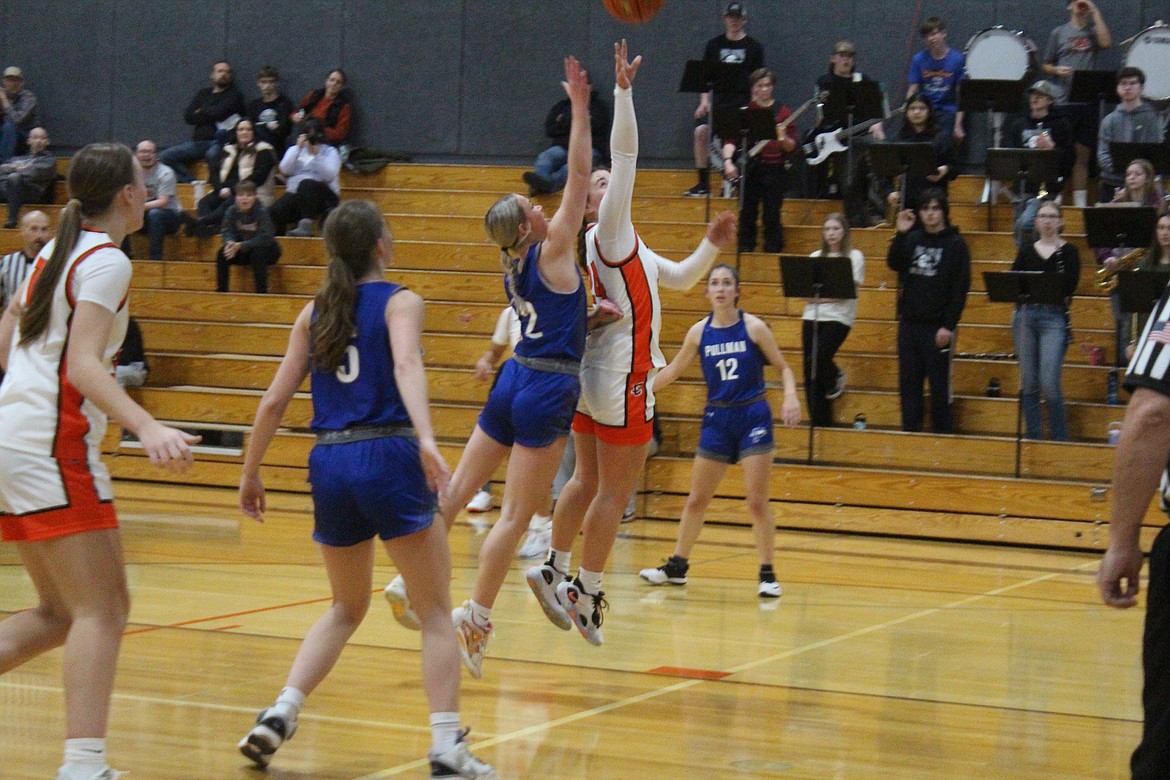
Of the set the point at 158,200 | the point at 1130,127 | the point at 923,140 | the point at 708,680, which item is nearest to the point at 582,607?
the point at 708,680

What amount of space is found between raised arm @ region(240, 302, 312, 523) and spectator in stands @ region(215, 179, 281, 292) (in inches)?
391

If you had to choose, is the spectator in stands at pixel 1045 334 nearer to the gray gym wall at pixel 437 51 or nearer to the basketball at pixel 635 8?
the gray gym wall at pixel 437 51

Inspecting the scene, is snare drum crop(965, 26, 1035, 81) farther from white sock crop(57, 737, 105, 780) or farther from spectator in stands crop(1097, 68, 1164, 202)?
white sock crop(57, 737, 105, 780)

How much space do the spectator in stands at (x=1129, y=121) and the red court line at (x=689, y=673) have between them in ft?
26.7

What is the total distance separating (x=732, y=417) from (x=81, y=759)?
4.86 meters

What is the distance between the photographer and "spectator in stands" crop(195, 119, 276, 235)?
1434 cm

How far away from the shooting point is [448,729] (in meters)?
3.79

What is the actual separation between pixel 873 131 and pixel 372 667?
886cm

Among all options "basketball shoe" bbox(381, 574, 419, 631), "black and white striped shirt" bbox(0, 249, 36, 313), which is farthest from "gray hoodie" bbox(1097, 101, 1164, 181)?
"basketball shoe" bbox(381, 574, 419, 631)

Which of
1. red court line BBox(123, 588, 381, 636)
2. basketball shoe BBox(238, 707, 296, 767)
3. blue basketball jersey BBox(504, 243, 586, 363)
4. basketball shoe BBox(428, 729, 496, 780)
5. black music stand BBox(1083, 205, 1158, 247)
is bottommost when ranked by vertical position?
red court line BBox(123, 588, 381, 636)

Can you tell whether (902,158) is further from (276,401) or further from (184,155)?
(276,401)

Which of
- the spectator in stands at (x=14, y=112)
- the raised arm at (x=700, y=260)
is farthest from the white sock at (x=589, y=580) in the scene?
the spectator in stands at (x=14, y=112)

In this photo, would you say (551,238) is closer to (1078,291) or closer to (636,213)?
(1078,291)

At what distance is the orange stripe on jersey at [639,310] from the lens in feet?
18.1
